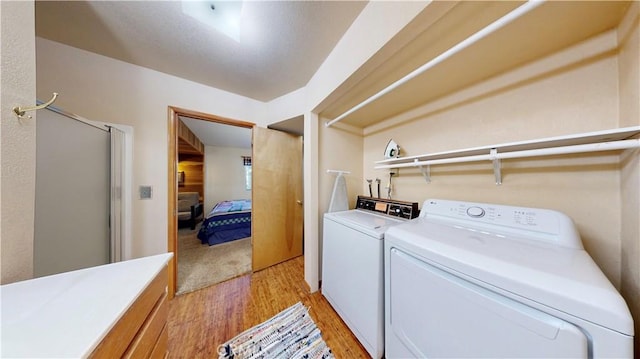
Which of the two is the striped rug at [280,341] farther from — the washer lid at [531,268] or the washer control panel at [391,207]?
the washer control panel at [391,207]

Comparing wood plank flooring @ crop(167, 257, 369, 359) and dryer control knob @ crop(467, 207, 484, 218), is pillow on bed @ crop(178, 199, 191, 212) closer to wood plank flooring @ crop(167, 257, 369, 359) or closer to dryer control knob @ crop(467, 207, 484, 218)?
wood plank flooring @ crop(167, 257, 369, 359)

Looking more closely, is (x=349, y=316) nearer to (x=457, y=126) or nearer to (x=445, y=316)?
(x=445, y=316)

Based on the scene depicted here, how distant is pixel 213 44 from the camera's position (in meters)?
1.38

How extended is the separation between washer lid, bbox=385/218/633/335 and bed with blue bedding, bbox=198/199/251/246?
3.15 metres

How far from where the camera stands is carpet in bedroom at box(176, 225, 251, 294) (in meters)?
2.01

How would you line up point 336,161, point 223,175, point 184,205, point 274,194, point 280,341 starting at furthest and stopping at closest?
point 223,175 < point 184,205 < point 274,194 < point 336,161 < point 280,341

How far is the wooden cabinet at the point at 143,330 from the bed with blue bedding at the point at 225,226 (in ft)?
8.00

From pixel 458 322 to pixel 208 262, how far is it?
2.87 meters

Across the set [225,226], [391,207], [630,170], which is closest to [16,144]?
[391,207]

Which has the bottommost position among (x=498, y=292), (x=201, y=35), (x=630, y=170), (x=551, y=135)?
(x=498, y=292)

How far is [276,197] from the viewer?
7.65ft

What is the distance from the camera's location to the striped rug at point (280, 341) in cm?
119

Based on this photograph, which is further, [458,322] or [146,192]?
[146,192]

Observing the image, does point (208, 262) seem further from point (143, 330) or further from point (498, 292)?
point (498, 292)
